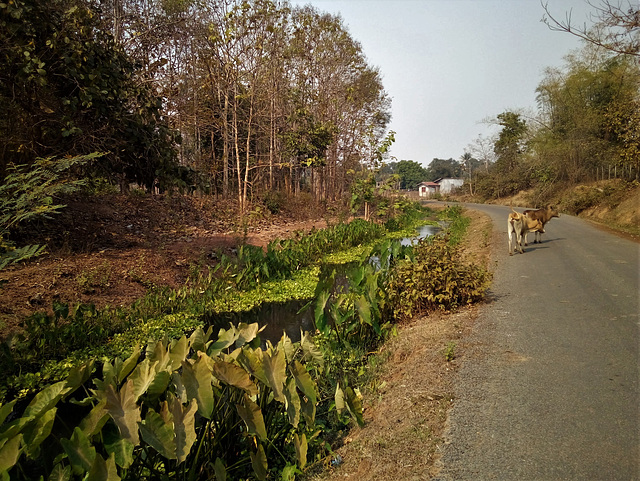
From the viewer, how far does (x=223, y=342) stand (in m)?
3.38

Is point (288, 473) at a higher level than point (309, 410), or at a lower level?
lower

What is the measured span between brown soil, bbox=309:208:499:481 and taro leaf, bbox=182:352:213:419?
1053 mm

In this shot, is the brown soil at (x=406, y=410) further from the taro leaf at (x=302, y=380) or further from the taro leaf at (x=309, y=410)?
the taro leaf at (x=302, y=380)

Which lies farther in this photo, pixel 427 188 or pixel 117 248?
pixel 427 188

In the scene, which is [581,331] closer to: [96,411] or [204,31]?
[96,411]

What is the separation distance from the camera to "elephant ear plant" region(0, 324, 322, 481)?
2.35m

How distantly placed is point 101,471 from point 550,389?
3294 mm

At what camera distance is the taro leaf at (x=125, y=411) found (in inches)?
95.4

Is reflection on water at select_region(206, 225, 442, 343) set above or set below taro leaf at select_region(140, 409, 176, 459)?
below

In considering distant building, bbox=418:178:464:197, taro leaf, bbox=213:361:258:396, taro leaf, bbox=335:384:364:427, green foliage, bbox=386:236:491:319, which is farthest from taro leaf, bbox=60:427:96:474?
distant building, bbox=418:178:464:197

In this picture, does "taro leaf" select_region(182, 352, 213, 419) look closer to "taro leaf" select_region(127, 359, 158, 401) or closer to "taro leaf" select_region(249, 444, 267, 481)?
"taro leaf" select_region(127, 359, 158, 401)

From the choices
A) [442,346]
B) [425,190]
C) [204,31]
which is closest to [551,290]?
[442,346]

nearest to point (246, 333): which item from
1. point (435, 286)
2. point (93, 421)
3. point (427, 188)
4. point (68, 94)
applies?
point (93, 421)

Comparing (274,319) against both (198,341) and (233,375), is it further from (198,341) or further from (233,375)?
(233,375)
